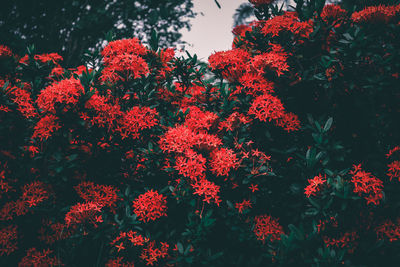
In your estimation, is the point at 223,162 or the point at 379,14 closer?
the point at 223,162

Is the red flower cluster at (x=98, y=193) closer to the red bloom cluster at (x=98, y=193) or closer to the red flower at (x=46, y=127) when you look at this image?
the red bloom cluster at (x=98, y=193)

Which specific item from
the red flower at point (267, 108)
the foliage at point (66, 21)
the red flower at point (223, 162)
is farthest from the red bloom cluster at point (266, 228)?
the foliage at point (66, 21)

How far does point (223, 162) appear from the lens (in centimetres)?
255

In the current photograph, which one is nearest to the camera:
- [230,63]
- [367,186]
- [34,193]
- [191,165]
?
[367,186]

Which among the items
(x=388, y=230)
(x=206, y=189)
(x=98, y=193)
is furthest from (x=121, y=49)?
(x=388, y=230)

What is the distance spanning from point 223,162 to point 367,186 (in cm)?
138

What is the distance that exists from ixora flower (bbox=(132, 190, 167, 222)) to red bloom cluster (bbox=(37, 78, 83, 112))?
1228mm

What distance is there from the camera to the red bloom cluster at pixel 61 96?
255cm

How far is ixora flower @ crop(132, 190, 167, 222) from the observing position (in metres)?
2.54

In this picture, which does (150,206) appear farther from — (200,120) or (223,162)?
(200,120)

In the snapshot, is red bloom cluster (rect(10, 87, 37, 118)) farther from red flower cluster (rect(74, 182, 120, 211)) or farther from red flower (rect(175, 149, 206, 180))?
red flower (rect(175, 149, 206, 180))

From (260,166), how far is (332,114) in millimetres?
1004

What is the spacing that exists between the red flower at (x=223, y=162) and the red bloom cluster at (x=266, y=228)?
655mm

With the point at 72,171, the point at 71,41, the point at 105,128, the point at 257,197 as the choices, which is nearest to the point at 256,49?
the point at 257,197
